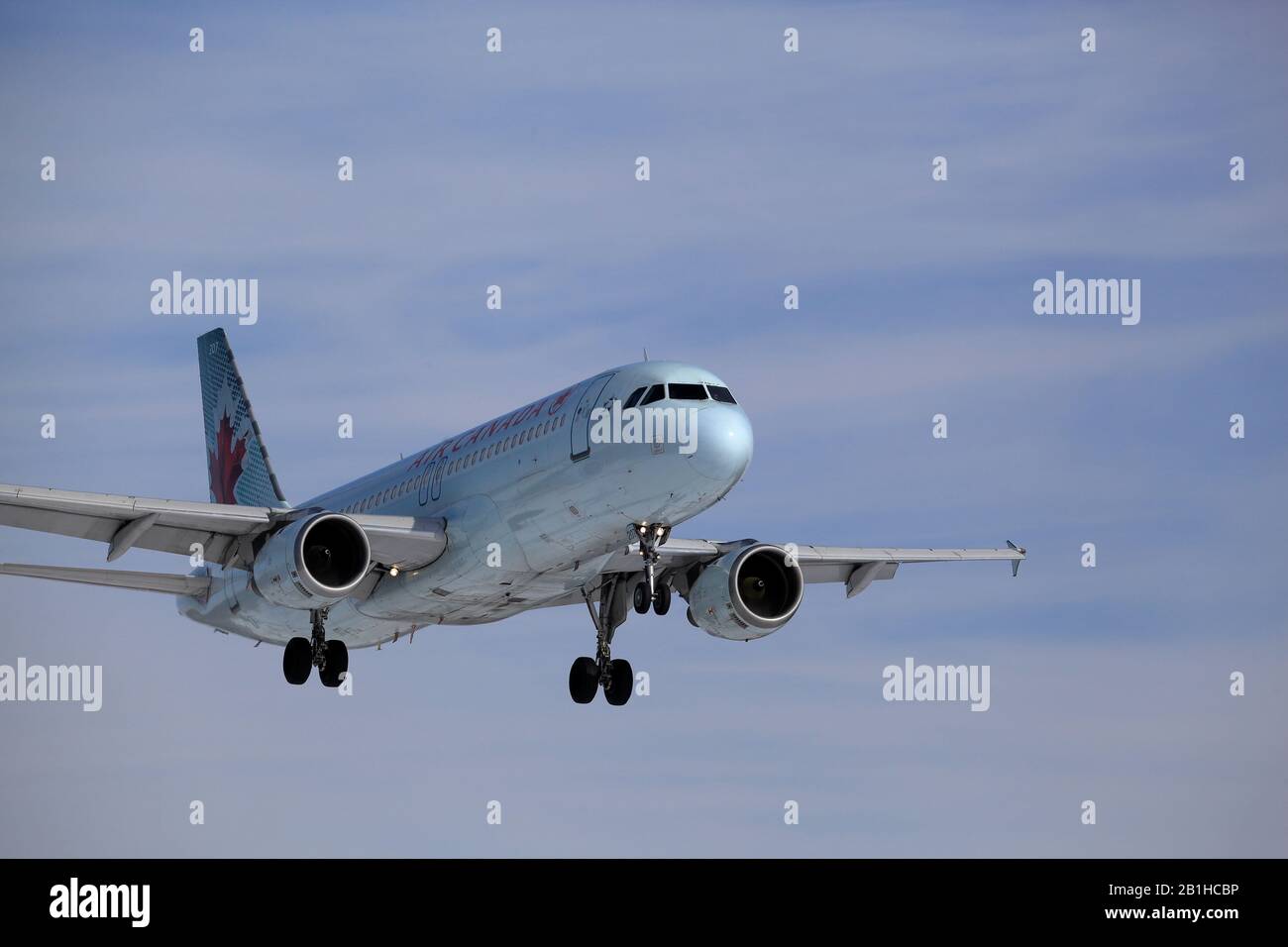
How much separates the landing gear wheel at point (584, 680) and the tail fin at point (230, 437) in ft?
51.3

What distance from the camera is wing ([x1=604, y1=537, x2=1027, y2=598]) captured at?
59.7 meters

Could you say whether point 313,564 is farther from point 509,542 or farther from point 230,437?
point 230,437

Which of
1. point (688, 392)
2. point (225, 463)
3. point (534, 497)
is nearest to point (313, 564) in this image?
point (534, 497)

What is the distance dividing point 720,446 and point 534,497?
5704 mm

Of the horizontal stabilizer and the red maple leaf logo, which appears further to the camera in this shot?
the red maple leaf logo

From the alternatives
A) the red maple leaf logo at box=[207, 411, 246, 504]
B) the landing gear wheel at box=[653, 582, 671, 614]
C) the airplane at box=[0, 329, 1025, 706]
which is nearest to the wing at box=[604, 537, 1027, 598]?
the airplane at box=[0, 329, 1025, 706]

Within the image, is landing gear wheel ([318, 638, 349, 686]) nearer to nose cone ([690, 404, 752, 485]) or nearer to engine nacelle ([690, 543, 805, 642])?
engine nacelle ([690, 543, 805, 642])

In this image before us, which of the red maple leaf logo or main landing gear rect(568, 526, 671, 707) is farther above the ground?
the red maple leaf logo

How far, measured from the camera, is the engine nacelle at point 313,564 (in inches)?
2154

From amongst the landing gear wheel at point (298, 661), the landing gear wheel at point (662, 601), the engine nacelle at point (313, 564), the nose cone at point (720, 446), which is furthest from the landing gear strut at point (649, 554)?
A: the landing gear wheel at point (298, 661)

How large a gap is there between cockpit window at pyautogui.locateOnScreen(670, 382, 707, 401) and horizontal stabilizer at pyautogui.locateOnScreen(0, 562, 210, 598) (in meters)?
19.2

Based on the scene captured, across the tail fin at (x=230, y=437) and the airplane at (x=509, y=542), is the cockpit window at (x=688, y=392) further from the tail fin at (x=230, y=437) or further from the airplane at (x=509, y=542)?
the tail fin at (x=230, y=437)
